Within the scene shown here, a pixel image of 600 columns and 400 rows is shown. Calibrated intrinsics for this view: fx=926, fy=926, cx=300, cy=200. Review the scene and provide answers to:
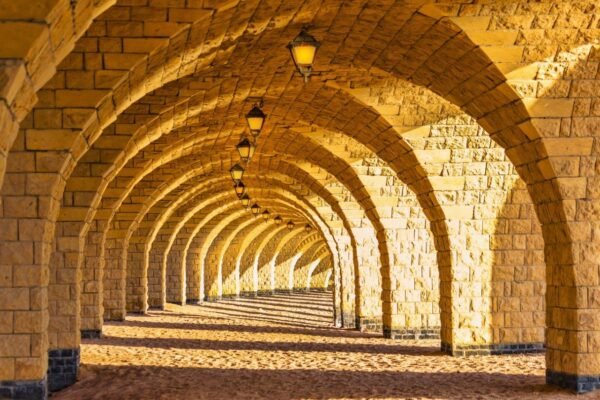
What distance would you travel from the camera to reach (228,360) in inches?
557

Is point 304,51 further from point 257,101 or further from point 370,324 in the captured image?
point 370,324

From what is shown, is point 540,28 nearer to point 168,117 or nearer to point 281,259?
point 168,117

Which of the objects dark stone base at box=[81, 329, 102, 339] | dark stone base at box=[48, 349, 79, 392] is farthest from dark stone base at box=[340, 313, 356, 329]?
dark stone base at box=[48, 349, 79, 392]

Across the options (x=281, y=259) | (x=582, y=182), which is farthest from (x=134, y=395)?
(x=281, y=259)

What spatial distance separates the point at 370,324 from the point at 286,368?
26.2ft

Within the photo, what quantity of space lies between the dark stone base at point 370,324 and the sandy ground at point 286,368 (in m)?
0.39

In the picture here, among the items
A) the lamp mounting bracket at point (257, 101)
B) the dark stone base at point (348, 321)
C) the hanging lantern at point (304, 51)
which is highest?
the lamp mounting bracket at point (257, 101)

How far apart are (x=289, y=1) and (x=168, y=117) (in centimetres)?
473

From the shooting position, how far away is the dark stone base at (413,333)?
17484mm

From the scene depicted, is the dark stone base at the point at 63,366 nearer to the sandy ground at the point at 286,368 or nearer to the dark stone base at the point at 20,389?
the sandy ground at the point at 286,368

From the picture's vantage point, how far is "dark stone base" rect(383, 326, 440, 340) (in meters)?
17.5

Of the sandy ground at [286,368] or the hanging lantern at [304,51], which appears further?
the sandy ground at [286,368]

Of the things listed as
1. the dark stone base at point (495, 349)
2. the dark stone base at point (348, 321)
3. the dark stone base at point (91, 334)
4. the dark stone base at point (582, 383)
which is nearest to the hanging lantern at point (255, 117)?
the dark stone base at point (495, 349)

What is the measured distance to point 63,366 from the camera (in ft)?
38.2
